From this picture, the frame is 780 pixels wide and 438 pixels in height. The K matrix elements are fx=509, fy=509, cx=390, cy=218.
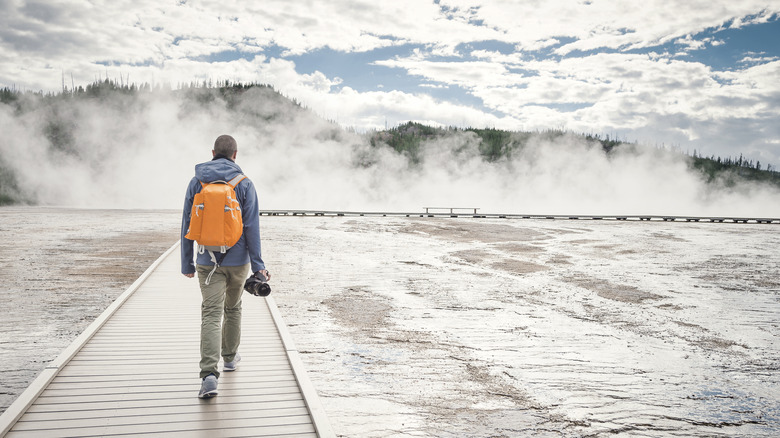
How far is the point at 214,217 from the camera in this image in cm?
339

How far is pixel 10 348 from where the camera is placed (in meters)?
6.20

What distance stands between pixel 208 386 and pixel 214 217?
1227mm

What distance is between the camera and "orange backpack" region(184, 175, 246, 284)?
3.39 m

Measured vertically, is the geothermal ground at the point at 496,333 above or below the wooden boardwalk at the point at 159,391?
below

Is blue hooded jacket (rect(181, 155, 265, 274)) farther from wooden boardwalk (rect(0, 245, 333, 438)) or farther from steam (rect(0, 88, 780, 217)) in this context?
steam (rect(0, 88, 780, 217))

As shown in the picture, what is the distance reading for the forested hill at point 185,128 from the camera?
71.6 meters

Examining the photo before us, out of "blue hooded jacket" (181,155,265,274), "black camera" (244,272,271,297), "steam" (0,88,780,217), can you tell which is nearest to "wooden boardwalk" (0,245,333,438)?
"black camera" (244,272,271,297)

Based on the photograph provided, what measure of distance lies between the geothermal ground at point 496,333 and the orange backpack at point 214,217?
7.02 ft

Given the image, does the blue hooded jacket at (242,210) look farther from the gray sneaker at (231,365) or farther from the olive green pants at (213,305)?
the gray sneaker at (231,365)

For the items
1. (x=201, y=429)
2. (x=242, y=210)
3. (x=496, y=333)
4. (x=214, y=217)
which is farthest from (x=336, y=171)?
(x=201, y=429)

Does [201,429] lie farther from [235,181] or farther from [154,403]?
[235,181]

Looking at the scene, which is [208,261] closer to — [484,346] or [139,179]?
[484,346]

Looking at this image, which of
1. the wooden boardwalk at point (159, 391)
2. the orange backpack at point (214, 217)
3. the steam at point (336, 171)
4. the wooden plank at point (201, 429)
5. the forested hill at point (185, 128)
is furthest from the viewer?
the forested hill at point (185, 128)

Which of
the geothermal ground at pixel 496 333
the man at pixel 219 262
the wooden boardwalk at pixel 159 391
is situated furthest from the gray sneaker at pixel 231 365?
the geothermal ground at pixel 496 333
